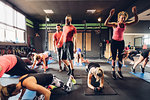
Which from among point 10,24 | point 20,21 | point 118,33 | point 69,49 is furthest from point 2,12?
point 118,33

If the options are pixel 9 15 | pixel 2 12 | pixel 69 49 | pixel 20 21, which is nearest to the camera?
pixel 69 49

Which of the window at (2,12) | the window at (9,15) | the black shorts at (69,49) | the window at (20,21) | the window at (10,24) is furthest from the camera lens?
the window at (20,21)

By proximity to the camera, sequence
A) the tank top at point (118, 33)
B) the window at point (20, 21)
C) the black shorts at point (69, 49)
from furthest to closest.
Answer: the window at point (20, 21) → the black shorts at point (69, 49) → the tank top at point (118, 33)

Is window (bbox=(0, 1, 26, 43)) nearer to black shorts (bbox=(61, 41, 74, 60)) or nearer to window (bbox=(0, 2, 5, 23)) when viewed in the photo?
window (bbox=(0, 2, 5, 23))

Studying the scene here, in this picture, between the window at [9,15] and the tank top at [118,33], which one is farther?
the window at [9,15]

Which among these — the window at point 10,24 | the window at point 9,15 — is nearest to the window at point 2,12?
the window at point 10,24

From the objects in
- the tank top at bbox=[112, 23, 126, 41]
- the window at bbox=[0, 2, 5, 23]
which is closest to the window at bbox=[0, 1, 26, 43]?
the window at bbox=[0, 2, 5, 23]

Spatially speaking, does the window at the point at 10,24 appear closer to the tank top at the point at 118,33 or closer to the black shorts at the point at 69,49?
the black shorts at the point at 69,49

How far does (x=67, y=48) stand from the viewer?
255 centimetres

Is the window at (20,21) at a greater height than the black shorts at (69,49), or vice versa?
the window at (20,21)

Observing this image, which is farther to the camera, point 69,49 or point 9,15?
point 9,15

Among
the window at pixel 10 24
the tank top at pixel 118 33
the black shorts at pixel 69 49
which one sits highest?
the window at pixel 10 24

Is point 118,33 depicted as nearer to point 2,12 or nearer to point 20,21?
point 2,12

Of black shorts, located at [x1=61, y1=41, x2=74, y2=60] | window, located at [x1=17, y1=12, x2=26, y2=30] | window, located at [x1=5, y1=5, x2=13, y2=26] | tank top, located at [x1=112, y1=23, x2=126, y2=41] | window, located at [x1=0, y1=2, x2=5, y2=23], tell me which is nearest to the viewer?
tank top, located at [x1=112, y1=23, x2=126, y2=41]
